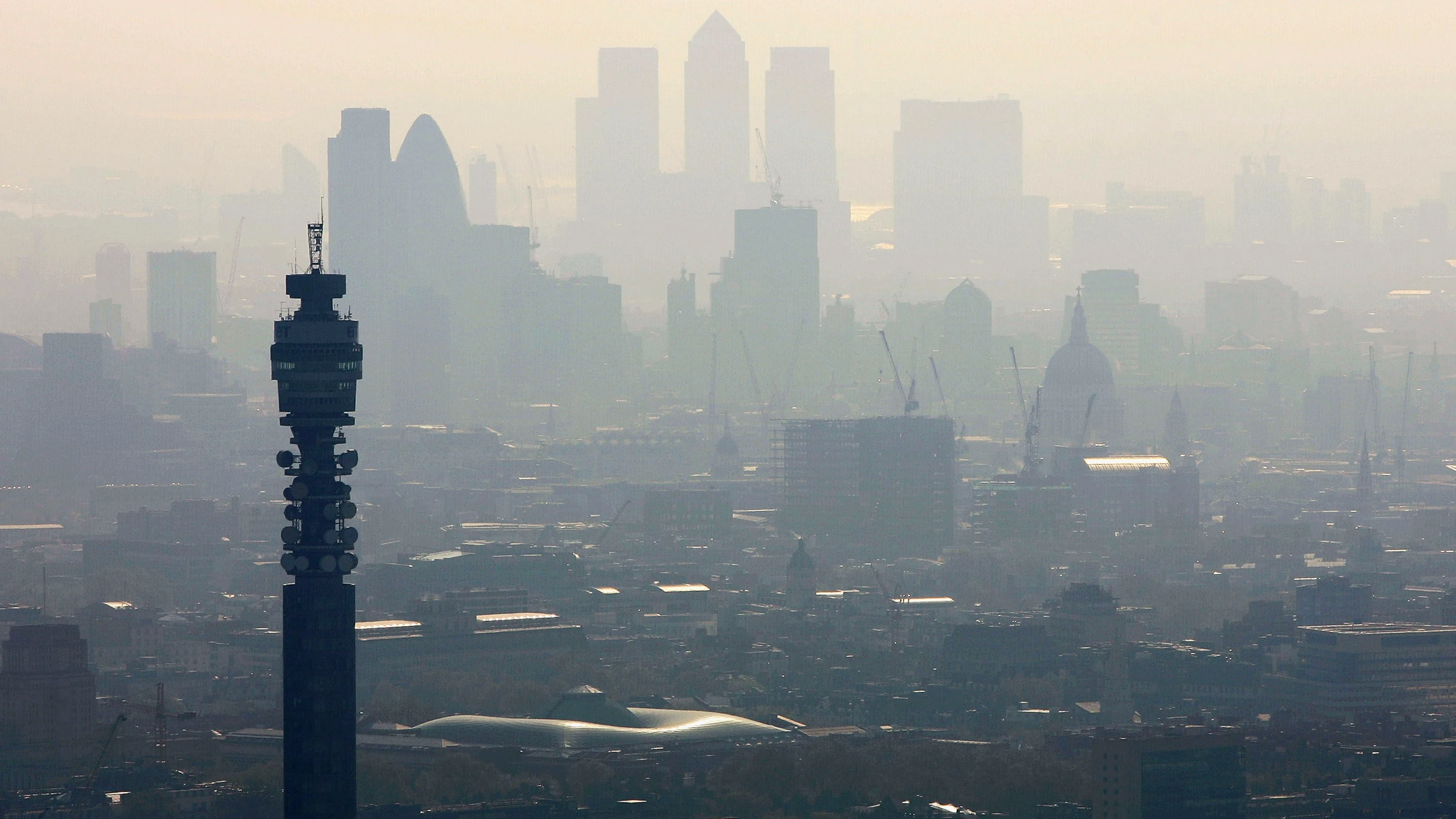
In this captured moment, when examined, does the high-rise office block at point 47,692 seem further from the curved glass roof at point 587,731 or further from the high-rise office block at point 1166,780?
the high-rise office block at point 1166,780

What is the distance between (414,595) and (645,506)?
46612 mm

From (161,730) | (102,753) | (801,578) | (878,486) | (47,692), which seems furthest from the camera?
(878,486)

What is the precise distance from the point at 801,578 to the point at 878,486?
37.8 meters

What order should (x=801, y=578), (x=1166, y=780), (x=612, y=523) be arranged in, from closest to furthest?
(x=1166, y=780) → (x=801, y=578) → (x=612, y=523)

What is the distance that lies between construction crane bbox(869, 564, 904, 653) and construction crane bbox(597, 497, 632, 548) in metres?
22.0

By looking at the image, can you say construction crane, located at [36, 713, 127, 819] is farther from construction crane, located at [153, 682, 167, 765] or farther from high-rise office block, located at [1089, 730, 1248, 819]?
high-rise office block, located at [1089, 730, 1248, 819]

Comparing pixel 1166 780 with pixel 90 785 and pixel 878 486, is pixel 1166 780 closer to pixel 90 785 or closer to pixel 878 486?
pixel 90 785

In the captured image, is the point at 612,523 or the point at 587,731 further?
the point at 612,523

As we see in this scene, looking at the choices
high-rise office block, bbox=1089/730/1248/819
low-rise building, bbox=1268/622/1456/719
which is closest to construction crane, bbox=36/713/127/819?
high-rise office block, bbox=1089/730/1248/819

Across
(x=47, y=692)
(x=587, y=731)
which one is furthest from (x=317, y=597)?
(x=47, y=692)

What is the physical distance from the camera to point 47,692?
10331 centimetres

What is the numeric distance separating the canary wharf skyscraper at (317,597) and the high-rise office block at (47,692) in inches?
1289

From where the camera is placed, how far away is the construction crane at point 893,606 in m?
129

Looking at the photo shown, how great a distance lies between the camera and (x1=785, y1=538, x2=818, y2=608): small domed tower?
143750mm
